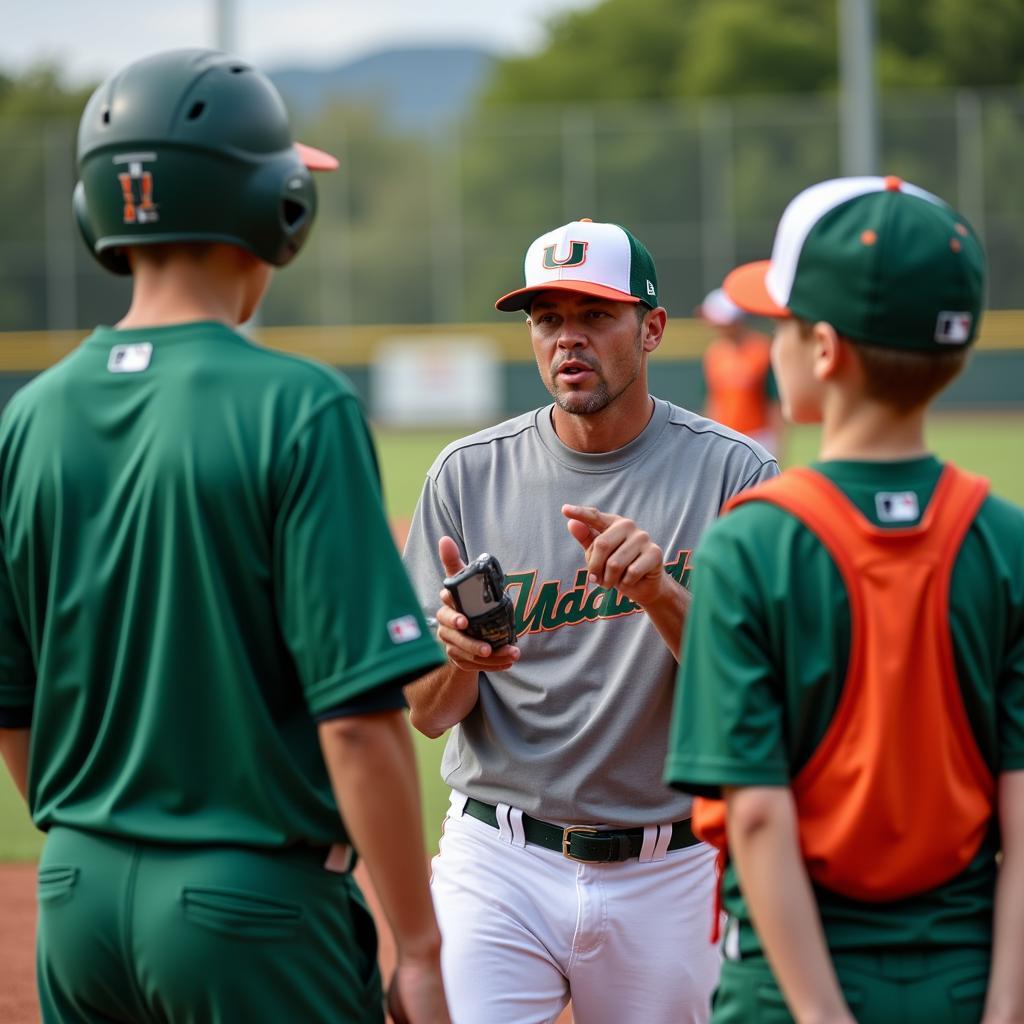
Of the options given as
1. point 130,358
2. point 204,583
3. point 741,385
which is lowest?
point 204,583

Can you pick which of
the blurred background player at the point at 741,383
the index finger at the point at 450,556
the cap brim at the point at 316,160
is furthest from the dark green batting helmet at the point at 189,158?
the blurred background player at the point at 741,383

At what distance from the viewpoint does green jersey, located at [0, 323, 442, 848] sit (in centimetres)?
227

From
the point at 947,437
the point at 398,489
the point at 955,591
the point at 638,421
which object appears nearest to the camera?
the point at 955,591

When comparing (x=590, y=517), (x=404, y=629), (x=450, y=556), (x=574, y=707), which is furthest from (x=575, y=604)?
(x=404, y=629)

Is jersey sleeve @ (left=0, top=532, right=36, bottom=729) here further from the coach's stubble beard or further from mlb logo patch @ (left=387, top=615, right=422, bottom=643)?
the coach's stubble beard

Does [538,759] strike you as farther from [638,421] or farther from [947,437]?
[947,437]

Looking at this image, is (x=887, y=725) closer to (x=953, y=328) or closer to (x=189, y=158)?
(x=953, y=328)

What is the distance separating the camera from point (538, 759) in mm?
3562

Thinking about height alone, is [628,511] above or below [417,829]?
above

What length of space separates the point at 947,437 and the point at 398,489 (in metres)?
10.3

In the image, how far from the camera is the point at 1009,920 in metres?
2.28

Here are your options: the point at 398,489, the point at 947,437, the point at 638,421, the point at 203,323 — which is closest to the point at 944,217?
the point at 203,323

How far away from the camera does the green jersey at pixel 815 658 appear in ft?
7.36

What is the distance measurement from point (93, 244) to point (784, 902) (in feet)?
4.80
